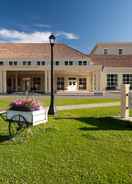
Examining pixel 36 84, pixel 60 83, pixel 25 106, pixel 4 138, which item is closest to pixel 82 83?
pixel 60 83

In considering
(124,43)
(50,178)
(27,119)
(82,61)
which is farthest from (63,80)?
(50,178)

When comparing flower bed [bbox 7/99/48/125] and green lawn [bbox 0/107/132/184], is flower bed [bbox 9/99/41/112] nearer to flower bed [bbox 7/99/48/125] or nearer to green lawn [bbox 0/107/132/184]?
flower bed [bbox 7/99/48/125]

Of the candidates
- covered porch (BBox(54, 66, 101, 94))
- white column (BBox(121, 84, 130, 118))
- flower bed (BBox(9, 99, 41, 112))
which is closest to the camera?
flower bed (BBox(9, 99, 41, 112))

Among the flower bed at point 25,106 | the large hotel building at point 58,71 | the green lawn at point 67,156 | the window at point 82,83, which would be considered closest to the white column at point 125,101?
the green lawn at point 67,156

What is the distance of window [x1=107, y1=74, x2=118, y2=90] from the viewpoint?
4384 cm

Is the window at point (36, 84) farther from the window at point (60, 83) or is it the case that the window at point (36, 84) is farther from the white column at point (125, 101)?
the white column at point (125, 101)

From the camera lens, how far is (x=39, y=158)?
19.7ft

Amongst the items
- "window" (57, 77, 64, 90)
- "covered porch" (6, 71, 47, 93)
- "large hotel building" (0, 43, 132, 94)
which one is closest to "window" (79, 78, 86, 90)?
"large hotel building" (0, 43, 132, 94)

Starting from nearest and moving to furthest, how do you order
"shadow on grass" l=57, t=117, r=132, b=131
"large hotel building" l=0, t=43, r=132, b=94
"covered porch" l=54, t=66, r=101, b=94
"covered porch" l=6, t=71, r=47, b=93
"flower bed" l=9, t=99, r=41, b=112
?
"flower bed" l=9, t=99, r=41, b=112, "shadow on grass" l=57, t=117, r=132, b=131, "large hotel building" l=0, t=43, r=132, b=94, "covered porch" l=54, t=66, r=101, b=94, "covered porch" l=6, t=71, r=47, b=93

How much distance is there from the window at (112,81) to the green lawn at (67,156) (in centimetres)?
3469

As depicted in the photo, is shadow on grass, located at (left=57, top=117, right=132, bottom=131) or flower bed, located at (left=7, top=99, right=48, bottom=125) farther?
shadow on grass, located at (left=57, top=117, right=132, bottom=131)

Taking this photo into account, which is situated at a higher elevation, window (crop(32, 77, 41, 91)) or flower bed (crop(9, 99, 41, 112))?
window (crop(32, 77, 41, 91))

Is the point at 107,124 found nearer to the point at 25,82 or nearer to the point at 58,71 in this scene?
the point at 58,71

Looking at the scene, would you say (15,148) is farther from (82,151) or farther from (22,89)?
(22,89)
